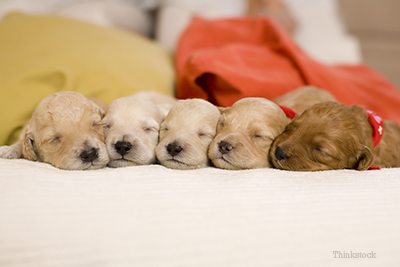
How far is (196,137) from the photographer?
46.6 inches

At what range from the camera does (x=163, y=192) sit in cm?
82

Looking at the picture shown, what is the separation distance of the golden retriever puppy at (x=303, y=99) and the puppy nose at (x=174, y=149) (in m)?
0.66

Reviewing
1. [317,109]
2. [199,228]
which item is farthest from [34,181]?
[317,109]

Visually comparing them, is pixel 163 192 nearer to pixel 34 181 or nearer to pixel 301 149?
pixel 34 181

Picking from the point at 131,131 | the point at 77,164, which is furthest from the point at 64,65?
the point at 77,164

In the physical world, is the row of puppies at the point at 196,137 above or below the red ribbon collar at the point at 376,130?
below

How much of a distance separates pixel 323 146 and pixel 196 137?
455 millimetres

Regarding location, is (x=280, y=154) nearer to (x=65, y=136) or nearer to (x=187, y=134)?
(x=187, y=134)

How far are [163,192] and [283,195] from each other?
12.7 inches

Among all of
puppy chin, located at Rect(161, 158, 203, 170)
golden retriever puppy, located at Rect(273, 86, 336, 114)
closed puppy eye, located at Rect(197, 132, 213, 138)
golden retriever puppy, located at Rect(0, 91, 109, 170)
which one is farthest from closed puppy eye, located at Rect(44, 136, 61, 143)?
golden retriever puppy, located at Rect(273, 86, 336, 114)

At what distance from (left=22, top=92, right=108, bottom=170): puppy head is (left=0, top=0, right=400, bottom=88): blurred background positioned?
1851 mm

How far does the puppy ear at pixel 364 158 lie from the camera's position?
109cm

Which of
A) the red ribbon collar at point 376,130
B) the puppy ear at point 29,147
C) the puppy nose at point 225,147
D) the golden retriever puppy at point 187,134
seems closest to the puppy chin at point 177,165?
the golden retriever puppy at point 187,134

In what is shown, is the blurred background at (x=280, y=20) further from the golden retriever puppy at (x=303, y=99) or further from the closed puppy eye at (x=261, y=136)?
the closed puppy eye at (x=261, y=136)
